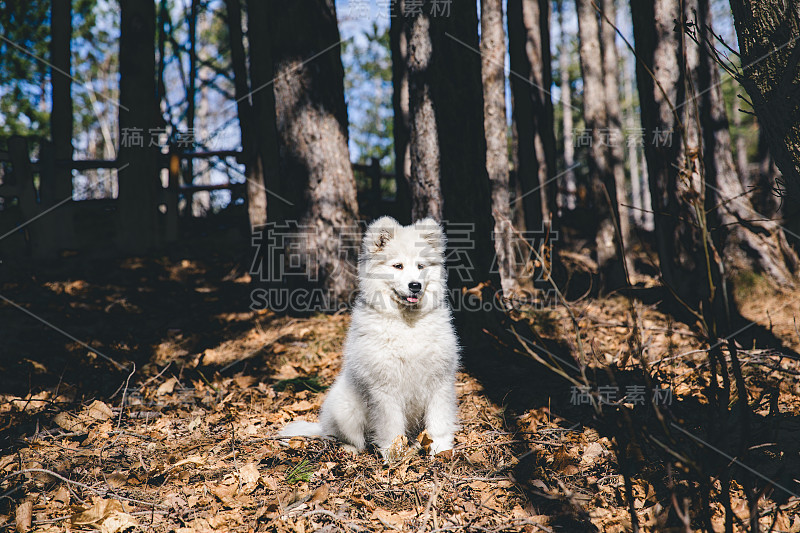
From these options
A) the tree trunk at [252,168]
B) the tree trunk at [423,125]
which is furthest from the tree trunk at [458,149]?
the tree trunk at [252,168]

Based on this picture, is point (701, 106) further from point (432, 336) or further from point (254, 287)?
point (254, 287)

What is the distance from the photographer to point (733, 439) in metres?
2.96

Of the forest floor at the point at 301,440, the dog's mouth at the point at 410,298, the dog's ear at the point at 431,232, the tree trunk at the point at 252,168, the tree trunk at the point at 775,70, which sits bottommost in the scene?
the forest floor at the point at 301,440

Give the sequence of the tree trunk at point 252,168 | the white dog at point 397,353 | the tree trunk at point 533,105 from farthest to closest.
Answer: the tree trunk at point 533,105, the tree trunk at point 252,168, the white dog at point 397,353

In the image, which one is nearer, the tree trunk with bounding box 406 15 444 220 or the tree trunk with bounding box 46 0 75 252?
the tree trunk with bounding box 406 15 444 220

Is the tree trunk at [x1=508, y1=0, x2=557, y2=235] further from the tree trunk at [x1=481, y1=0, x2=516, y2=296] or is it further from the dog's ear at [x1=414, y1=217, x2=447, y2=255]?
the dog's ear at [x1=414, y1=217, x2=447, y2=255]

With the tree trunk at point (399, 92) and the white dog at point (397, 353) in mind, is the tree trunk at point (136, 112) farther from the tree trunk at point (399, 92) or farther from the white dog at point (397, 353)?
the white dog at point (397, 353)

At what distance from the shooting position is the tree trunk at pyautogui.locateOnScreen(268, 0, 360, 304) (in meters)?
6.43

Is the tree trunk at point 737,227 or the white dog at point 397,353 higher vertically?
the tree trunk at point 737,227

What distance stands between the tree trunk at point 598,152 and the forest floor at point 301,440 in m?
1.21

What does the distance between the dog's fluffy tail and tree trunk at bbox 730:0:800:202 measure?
3.53 metres

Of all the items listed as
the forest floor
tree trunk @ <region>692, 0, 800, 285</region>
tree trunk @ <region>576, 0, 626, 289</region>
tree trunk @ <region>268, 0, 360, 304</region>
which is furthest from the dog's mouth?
tree trunk @ <region>576, 0, 626, 289</region>

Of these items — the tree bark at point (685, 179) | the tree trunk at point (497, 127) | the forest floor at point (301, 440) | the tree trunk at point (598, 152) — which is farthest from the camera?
the tree trunk at point (598, 152)

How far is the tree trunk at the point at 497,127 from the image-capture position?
719cm
